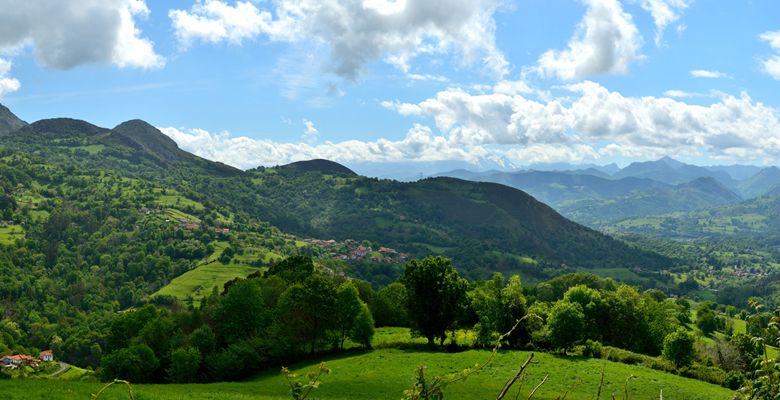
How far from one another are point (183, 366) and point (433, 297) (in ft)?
109

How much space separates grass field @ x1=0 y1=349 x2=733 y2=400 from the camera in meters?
35.5

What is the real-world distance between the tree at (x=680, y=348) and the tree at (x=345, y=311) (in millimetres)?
39745

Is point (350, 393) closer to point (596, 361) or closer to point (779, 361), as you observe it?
point (596, 361)

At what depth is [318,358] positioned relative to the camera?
217 feet

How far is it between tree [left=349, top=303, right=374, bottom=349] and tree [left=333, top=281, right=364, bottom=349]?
462 mm

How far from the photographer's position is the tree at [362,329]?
68875 millimetres

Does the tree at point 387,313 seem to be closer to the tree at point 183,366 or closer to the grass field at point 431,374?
the grass field at point 431,374

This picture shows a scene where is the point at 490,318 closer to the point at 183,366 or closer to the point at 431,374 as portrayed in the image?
the point at 431,374

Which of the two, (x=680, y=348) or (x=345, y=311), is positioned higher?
(x=345, y=311)

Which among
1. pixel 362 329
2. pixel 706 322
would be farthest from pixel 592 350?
pixel 706 322

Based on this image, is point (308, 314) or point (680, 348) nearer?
point (680, 348)

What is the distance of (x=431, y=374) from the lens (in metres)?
49.0

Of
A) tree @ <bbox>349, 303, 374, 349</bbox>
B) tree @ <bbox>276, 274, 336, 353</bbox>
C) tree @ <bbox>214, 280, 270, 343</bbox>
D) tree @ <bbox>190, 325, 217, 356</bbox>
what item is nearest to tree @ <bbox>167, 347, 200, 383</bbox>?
tree @ <bbox>190, 325, 217, 356</bbox>

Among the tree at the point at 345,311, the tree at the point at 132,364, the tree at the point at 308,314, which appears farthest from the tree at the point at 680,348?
the tree at the point at 132,364
